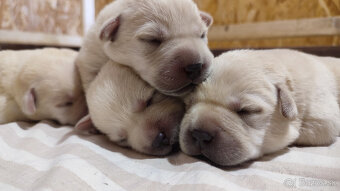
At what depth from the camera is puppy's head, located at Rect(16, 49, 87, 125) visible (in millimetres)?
2646

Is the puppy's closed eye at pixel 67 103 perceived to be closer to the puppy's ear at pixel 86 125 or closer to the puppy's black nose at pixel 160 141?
the puppy's ear at pixel 86 125

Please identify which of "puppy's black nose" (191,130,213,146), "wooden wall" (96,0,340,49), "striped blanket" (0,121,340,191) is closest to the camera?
"striped blanket" (0,121,340,191)

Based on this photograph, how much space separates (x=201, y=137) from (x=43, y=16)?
4.16 meters

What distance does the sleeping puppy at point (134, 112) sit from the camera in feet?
6.24

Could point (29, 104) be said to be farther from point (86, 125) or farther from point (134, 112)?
point (134, 112)

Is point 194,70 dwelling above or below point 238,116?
above

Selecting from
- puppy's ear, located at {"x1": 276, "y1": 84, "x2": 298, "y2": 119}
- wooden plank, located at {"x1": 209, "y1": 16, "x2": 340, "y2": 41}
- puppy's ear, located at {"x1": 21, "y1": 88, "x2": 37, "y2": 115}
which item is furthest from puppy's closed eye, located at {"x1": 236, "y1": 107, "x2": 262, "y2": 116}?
wooden plank, located at {"x1": 209, "y1": 16, "x2": 340, "y2": 41}

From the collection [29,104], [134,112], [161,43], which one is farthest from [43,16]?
[134,112]

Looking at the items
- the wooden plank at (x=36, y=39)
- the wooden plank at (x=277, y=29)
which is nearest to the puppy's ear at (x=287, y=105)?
the wooden plank at (x=277, y=29)

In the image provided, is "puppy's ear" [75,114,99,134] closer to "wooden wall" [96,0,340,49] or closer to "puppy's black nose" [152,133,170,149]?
"puppy's black nose" [152,133,170,149]

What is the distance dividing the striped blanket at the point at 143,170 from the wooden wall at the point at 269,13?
2.75 meters

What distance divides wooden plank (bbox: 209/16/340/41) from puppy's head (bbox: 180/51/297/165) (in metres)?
2.65

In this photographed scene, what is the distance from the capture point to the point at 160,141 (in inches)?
74.0

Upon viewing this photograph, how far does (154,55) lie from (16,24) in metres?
3.32
